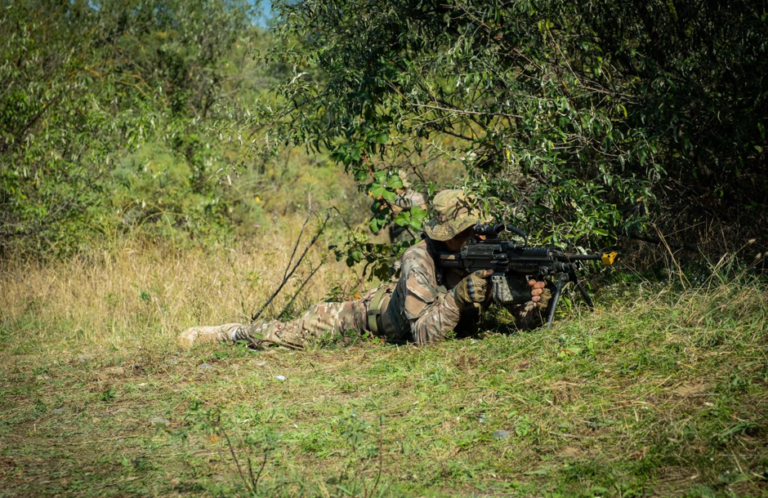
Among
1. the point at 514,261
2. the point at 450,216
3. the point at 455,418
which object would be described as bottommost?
the point at 455,418

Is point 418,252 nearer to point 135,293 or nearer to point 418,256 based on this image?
point 418,256

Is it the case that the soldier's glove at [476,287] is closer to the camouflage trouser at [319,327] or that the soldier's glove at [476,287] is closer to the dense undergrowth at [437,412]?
the dense undergrowth at [437,412]

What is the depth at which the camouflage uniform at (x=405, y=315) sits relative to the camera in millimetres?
5418

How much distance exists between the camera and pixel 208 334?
6.59 metres

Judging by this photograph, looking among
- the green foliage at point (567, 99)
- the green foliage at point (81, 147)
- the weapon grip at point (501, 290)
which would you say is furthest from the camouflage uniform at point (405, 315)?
the green foliage at point (81, 147)

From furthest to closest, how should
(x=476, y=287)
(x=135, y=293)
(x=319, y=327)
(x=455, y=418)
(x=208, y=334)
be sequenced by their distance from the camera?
(x=135, y=293), (x=208, y=334), (x=319, y=327), (x=476, y=287), (x=455, y=418)

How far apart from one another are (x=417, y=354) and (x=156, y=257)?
4.99m

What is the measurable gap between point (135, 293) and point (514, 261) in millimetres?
4805

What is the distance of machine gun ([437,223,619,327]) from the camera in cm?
471

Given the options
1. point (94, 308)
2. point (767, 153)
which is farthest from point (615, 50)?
point (94, 308)

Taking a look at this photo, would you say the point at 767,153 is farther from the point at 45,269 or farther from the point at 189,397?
the point at 45,269

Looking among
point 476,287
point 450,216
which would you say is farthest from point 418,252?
point 476,287

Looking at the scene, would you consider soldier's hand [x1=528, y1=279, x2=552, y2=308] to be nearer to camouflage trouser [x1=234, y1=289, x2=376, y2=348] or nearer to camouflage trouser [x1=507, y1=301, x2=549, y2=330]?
camouflage trouser [x1=507, y1=301, x2=549, y2=330]

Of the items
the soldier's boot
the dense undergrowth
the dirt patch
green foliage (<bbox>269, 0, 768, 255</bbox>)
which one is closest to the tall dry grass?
the soldier's boot
